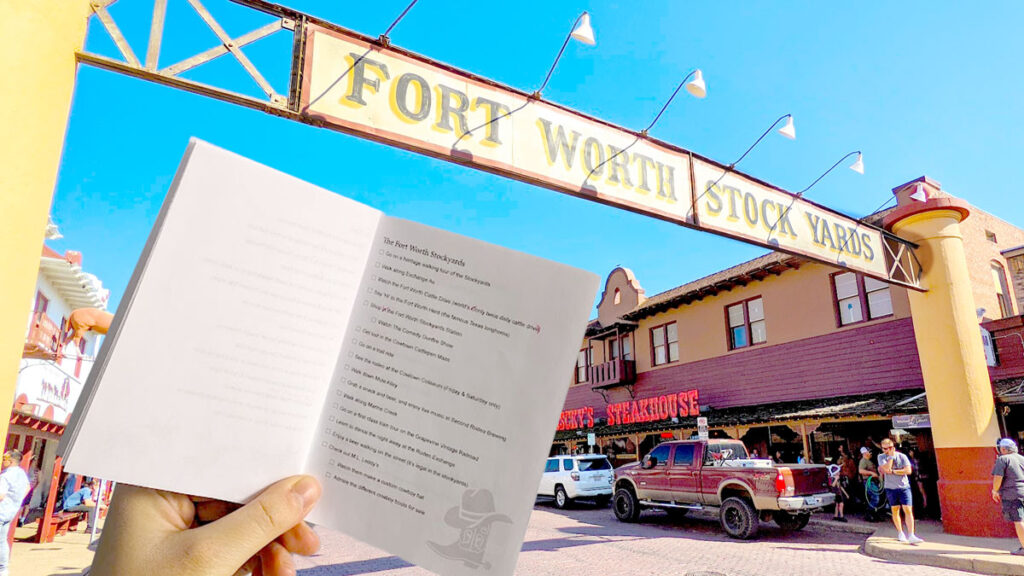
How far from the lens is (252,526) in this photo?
1295mm

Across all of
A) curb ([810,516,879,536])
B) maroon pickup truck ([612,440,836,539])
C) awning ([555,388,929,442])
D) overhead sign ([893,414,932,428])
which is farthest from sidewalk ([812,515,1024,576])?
awning ([555,388,929,442])

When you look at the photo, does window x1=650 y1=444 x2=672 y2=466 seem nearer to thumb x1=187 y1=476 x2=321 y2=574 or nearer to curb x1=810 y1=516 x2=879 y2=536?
curb x1=810 y1=516 x2=879 y2=536

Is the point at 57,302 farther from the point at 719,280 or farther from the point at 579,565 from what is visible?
the point at 719,280

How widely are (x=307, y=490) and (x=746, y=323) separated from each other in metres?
20.3

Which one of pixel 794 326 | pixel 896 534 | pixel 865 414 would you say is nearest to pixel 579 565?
pixel 896 534

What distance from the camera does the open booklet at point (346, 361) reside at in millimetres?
1267

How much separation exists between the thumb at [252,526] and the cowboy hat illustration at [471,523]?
349mm

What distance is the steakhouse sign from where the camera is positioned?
5.38m

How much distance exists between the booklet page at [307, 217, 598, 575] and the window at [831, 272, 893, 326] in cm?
1748

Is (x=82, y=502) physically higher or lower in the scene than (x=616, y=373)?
lower

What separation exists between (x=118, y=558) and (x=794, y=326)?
1939 centimetres

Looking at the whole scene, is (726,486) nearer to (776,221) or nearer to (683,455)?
(683,455)

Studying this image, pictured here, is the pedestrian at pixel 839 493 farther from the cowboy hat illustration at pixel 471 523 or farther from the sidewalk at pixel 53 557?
the sidewalk at pixel 53 557

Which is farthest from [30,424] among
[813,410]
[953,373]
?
[953,373]
